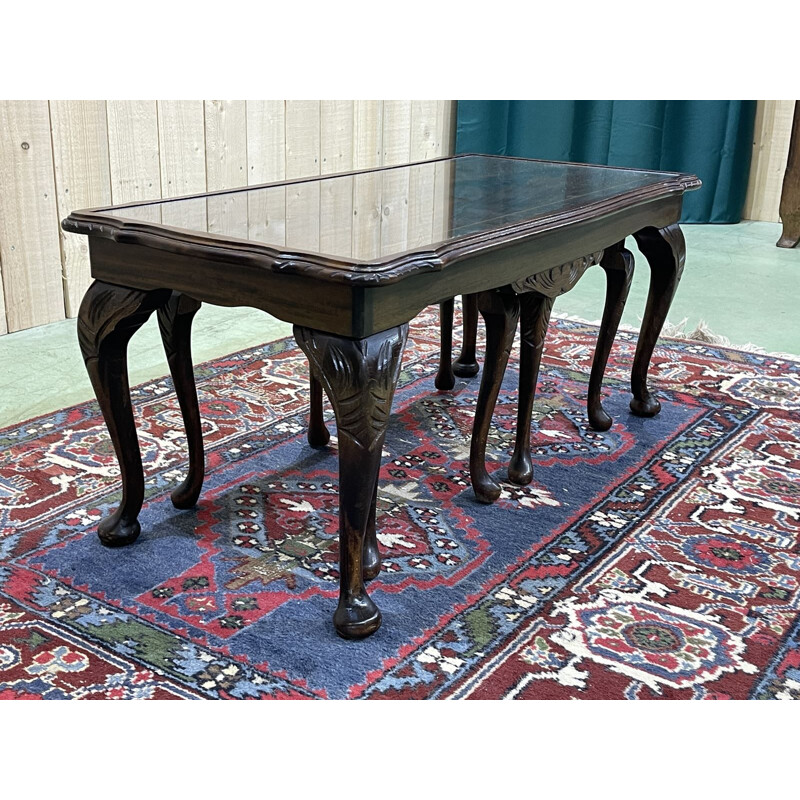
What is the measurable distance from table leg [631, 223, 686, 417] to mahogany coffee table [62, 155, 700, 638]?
0.64ft

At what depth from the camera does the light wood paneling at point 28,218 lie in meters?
3.24

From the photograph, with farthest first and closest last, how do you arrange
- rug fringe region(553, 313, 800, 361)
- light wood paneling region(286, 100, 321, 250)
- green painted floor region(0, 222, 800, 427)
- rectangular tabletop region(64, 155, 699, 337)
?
light wood paneling region(286, 100, 321, 250) → rug fringe region(553, 313, 800, 361) → green painted floor region(0, 222, 800, 427) → rectangular tabletop region(64, 155, 699, 337)

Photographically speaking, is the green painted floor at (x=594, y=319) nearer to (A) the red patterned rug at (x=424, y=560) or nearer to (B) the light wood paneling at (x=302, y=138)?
(A) the red patterned rug at (x=424, y=560)

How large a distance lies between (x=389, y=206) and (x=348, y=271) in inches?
23.1

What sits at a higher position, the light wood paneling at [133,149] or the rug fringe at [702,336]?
the light wood paneling at [133,149]

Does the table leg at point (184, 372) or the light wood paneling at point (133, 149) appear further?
the light wood paneling at point (133, 149)

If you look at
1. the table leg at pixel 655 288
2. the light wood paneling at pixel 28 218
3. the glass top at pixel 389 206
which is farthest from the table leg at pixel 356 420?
the light wood paneling at pixel 28 218

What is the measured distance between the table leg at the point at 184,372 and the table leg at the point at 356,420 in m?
0.48

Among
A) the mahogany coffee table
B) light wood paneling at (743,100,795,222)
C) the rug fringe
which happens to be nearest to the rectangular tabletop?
the mahogany coffee table

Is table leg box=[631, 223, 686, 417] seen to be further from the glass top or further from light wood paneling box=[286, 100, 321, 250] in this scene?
light wood paneling box=[286, 100, 321, 250]

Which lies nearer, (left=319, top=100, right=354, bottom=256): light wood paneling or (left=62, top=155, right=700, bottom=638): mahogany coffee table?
(left=62, top=155, right=700, bottom=638): mahogany coffee table

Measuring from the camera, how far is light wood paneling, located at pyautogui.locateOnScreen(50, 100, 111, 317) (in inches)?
134

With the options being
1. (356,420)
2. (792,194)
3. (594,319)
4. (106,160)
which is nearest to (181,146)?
(106,160)

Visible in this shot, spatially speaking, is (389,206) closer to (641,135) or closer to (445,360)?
(445,360)
